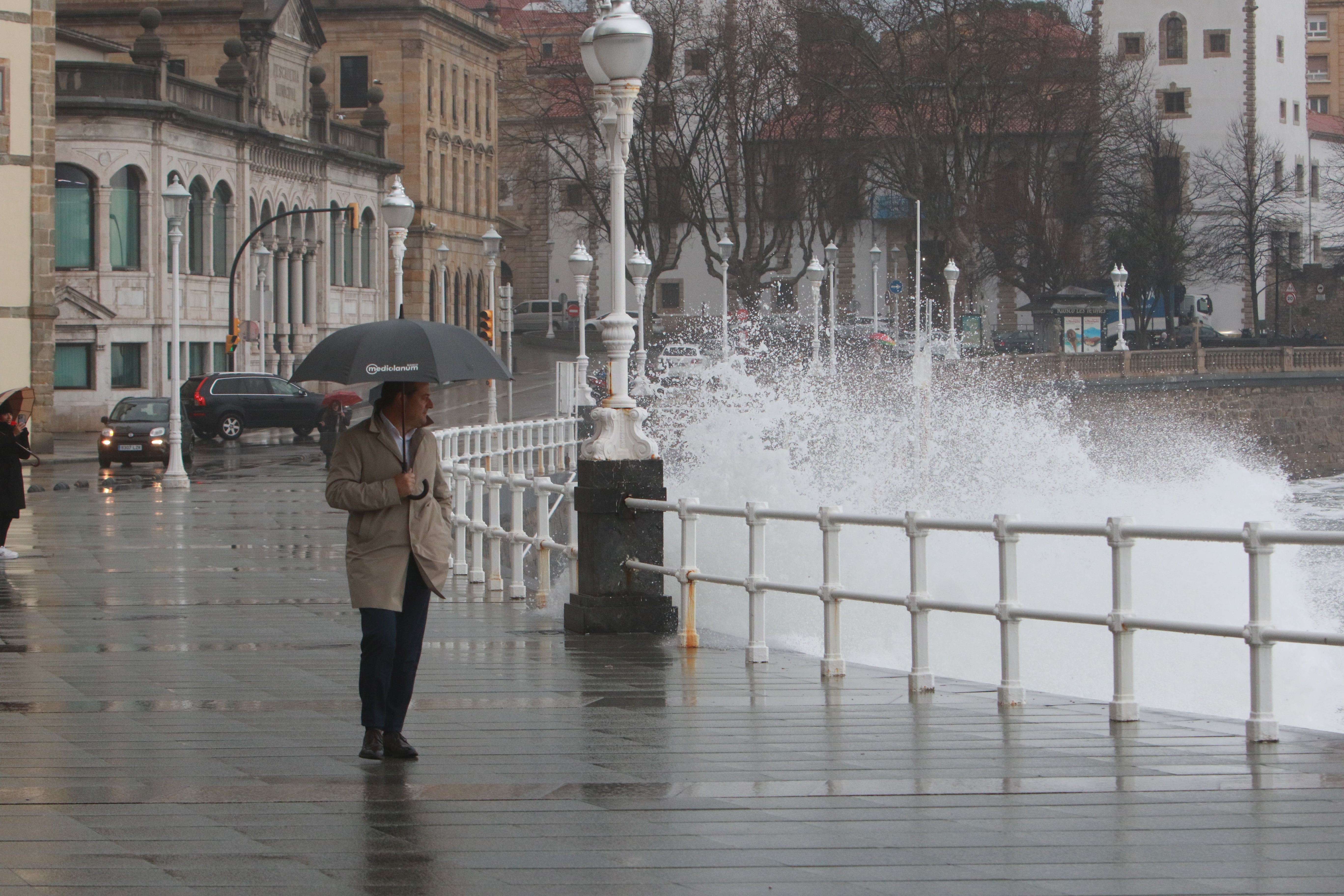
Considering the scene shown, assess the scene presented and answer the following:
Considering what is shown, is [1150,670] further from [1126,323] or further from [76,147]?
[1126,323]

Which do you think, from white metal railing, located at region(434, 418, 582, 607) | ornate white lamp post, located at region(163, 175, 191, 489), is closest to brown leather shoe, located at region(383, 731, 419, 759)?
white metal railing, located at region(434, 418, 582, 607)

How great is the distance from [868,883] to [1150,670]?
17076 mm

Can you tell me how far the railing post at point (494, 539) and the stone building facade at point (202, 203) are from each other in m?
33.0

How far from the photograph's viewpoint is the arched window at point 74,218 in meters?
53.6

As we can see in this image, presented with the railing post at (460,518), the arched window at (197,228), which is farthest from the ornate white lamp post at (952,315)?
the railing post at (460,518)

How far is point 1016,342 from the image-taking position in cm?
8494

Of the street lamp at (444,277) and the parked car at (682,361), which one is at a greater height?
the street lamp at (444,277)

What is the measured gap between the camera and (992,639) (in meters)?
22.0

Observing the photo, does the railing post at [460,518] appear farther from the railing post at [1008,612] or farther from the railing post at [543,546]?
the railing post at [1008,612]

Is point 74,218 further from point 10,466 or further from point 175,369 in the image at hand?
point 10,466

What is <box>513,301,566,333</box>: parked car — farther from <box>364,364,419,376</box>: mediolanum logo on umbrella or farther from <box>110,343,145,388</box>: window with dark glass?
<box>364,364,419,376</box>: mediolanum logo on umbrella

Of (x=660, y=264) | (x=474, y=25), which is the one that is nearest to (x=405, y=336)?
(x=660, y=264)

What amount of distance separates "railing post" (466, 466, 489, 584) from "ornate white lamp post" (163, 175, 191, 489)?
15.6 meters

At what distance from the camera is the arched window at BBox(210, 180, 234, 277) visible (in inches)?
2361
